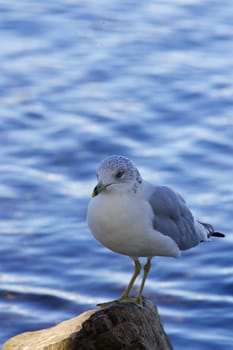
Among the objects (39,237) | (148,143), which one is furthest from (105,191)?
(148,143)

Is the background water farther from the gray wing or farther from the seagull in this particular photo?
the seagull

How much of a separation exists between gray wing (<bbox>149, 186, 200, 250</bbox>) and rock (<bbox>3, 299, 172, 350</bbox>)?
1.73 feet

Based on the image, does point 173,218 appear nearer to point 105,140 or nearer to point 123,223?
point 123,223

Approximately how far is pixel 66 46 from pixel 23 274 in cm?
550

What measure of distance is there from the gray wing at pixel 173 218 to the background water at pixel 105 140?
7.87 feet

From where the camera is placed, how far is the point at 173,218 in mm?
8156

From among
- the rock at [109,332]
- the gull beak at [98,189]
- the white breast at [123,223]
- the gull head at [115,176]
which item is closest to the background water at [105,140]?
the rock at [109,332]

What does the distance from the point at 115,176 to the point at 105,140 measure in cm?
631

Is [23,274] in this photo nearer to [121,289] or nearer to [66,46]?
[121,289]

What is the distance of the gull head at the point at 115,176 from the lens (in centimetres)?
745

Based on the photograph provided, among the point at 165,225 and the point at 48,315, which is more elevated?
the point at 48,315

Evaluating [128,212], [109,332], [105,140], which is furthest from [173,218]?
[105,140]

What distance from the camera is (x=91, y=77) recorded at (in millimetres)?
15570

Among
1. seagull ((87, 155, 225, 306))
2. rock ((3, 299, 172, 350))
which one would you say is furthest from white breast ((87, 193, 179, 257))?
rock ((3, 299, 172, 350))
